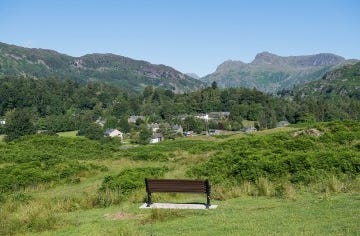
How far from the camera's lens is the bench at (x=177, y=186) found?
13.3m

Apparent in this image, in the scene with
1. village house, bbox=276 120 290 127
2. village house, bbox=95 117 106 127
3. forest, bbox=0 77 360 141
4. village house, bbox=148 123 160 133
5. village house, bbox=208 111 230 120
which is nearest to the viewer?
village house, bbox=276 120 290 127

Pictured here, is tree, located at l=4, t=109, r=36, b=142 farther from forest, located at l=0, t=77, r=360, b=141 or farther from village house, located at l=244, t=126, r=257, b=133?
village house, located at l=244, t=126, r=257, b=133

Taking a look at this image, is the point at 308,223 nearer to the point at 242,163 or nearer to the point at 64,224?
the point at 64,224

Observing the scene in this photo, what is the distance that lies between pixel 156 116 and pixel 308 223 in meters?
144

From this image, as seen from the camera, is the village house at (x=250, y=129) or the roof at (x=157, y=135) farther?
the village house at (x=250, y=129)

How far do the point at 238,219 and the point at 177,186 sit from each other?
2.89 m

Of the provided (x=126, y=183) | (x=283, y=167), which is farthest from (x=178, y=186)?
(x=283, y=167)

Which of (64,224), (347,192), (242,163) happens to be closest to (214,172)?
(242,163)

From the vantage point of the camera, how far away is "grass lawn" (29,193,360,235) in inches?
393

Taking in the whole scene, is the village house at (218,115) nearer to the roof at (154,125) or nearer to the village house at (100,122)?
the roof at (154,125)

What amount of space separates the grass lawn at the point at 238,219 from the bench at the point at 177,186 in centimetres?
64

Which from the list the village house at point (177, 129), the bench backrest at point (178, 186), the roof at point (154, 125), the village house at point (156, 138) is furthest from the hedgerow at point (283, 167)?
the roof at point (154, 125)

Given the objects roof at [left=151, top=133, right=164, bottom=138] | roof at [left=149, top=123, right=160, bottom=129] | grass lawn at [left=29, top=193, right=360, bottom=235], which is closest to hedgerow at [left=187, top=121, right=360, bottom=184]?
grass lawn at [left=29, top=193, right=360, bottom=235]

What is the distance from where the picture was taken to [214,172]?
1962cm
